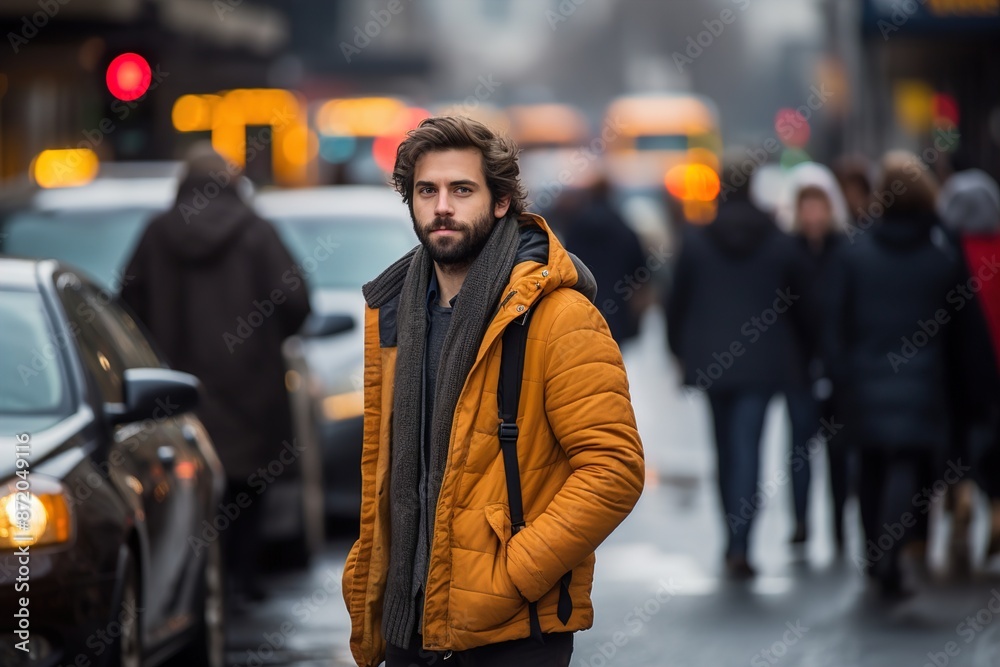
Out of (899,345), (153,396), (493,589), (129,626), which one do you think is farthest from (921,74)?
(493,589)

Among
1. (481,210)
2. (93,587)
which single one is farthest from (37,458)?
(481,210)

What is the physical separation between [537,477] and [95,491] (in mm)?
2185

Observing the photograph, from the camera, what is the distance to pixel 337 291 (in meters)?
11.8

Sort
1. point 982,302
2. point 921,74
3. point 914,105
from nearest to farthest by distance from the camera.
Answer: point 982,302 < point 921,74 < point 914,105

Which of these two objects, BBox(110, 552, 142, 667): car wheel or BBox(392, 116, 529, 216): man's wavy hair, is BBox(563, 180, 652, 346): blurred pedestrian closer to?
BBox(110, 552, 142, 667): car wheel

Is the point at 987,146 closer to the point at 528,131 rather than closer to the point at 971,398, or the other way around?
the point at 971,398

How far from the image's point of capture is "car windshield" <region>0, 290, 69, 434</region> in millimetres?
6242

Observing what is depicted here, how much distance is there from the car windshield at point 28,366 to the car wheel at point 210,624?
123 cm

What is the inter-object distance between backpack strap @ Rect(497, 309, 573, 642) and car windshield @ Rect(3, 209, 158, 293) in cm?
711

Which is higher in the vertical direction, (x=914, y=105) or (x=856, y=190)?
(x=914, y=105)

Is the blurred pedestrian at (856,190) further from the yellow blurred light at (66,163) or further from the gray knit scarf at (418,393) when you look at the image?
the yellow blurred light at (66,163)

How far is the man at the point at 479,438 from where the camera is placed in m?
4.15

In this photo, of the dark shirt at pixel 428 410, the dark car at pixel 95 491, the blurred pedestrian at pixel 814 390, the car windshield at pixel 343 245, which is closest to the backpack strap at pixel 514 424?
the dark shirt at pixel 428 410

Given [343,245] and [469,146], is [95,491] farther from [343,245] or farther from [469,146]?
[343,245]
